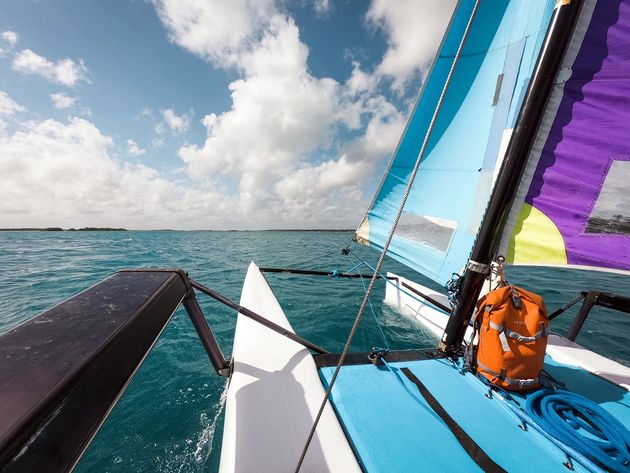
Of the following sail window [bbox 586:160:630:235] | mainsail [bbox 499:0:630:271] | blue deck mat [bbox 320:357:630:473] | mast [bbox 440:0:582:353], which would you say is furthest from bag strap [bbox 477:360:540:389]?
sail window [bbox 586:160:630:235]

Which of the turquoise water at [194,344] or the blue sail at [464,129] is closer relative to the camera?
the turquoise water at [194,344]

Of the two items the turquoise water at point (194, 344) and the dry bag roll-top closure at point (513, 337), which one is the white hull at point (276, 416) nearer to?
the turquoise water at point (194, 344)

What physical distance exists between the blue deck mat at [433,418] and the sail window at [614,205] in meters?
1.56

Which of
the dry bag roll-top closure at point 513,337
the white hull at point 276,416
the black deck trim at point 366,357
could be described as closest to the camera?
the white hull at point 276,416

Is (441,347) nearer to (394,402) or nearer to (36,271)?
(394,402)

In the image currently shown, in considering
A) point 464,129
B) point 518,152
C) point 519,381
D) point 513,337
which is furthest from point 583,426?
point 464,129

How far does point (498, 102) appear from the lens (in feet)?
11.4

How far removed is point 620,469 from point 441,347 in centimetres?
137

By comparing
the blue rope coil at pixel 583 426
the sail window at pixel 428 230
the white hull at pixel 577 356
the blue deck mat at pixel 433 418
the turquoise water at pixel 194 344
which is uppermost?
the sail window at pixel 428 230

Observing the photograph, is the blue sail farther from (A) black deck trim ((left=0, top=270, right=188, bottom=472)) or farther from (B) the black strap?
(A) black deck trim ((left=0, top=270, right=188, bottom=472))

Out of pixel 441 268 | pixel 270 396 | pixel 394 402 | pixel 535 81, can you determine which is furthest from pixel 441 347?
pixel 535 81

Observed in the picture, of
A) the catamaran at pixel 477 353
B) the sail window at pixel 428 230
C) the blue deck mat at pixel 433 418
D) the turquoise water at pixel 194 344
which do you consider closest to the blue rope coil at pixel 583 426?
the catamaran at pixel 477 353

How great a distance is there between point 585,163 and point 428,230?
7.40ft

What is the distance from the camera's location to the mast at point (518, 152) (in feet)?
6.84
